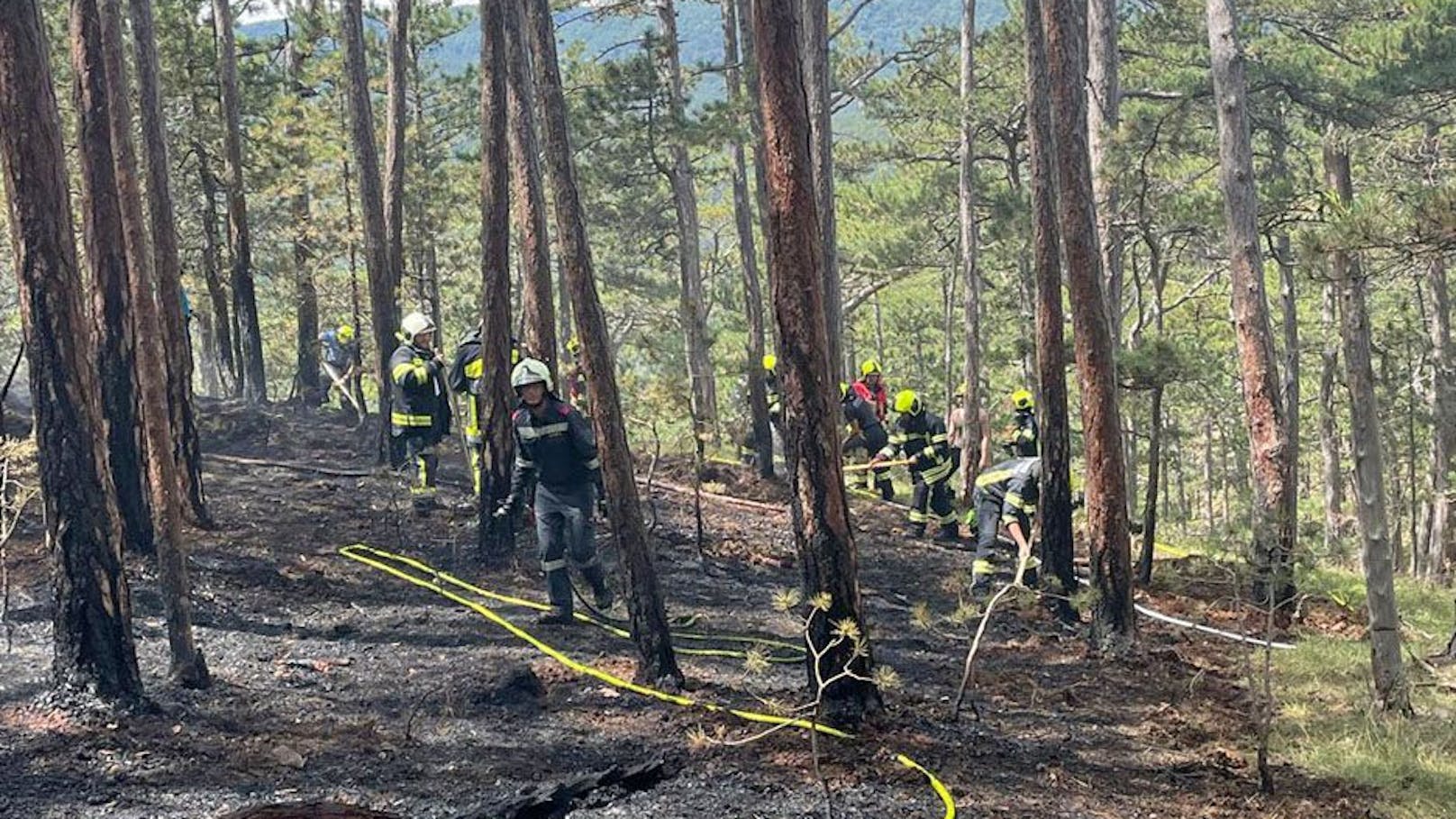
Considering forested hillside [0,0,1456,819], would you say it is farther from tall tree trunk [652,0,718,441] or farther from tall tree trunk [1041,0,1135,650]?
tall tree trunk [652,0,718,441]

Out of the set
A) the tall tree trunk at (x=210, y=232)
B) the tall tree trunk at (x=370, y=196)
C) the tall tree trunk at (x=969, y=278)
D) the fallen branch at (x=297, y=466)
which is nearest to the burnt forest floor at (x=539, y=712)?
the fallen branch at (x=297, y=466)

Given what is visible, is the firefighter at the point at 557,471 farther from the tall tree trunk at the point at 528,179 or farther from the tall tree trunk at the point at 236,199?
the tall tree trunk at the point at 236,199

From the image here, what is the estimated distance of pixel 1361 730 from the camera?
8086 mm

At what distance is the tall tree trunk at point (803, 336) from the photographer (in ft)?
23.7

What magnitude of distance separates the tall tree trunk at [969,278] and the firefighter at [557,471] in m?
8.74

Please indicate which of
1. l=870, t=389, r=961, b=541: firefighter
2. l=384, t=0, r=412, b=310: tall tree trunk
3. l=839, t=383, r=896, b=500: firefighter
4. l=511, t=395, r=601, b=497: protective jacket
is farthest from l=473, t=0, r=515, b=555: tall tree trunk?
l=839, t=383, r=896, b=500: firefighter

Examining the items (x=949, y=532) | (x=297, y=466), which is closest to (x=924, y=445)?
(x=949, y=532)

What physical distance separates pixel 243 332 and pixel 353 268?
7.20 feet

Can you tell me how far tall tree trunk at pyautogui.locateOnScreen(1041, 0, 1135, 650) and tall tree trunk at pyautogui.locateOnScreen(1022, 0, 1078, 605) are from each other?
299mm

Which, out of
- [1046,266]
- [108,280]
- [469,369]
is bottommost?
[469,369]

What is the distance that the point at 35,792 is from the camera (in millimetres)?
5926

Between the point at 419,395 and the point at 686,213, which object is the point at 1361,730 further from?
the point at 686,213

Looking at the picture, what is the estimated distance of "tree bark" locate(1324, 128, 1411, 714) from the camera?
8078 millimetres

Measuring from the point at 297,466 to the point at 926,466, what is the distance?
8.25 metres
